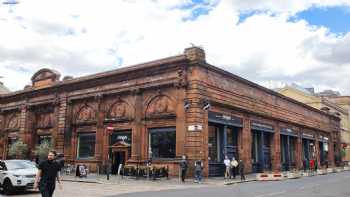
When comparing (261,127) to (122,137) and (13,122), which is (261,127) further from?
(13,122)

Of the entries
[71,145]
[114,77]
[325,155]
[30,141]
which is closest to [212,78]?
[114,77]

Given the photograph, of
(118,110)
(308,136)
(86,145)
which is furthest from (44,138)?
(308,136)

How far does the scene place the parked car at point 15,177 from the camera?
17.2 meters

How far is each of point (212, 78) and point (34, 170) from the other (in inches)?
649

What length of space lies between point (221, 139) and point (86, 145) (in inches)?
505

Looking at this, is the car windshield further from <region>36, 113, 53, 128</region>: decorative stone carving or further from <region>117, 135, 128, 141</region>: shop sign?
<region>36, 113, 53, 128</region>: decorative stone carving

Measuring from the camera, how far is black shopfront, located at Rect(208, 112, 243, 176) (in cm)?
3067

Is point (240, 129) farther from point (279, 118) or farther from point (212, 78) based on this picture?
point (279, 118)

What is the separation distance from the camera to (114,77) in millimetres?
33969

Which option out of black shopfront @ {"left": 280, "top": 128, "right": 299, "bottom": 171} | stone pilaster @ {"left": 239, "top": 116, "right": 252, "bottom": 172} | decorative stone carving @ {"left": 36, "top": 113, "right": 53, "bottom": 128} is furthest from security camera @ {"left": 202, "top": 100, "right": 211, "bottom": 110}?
decorative stone carving @ {"left": 36, "top": 113, "right": 53, "bottom": 128}

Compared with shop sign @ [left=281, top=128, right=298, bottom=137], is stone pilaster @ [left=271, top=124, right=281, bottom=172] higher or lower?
lower

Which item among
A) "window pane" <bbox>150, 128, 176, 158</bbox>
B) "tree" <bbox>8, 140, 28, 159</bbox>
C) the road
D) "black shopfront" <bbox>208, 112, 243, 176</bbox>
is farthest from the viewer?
"tree" <bbox>8, 140, 28, 159</bbox>

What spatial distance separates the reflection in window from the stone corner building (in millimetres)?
93

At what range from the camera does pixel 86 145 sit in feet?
119
